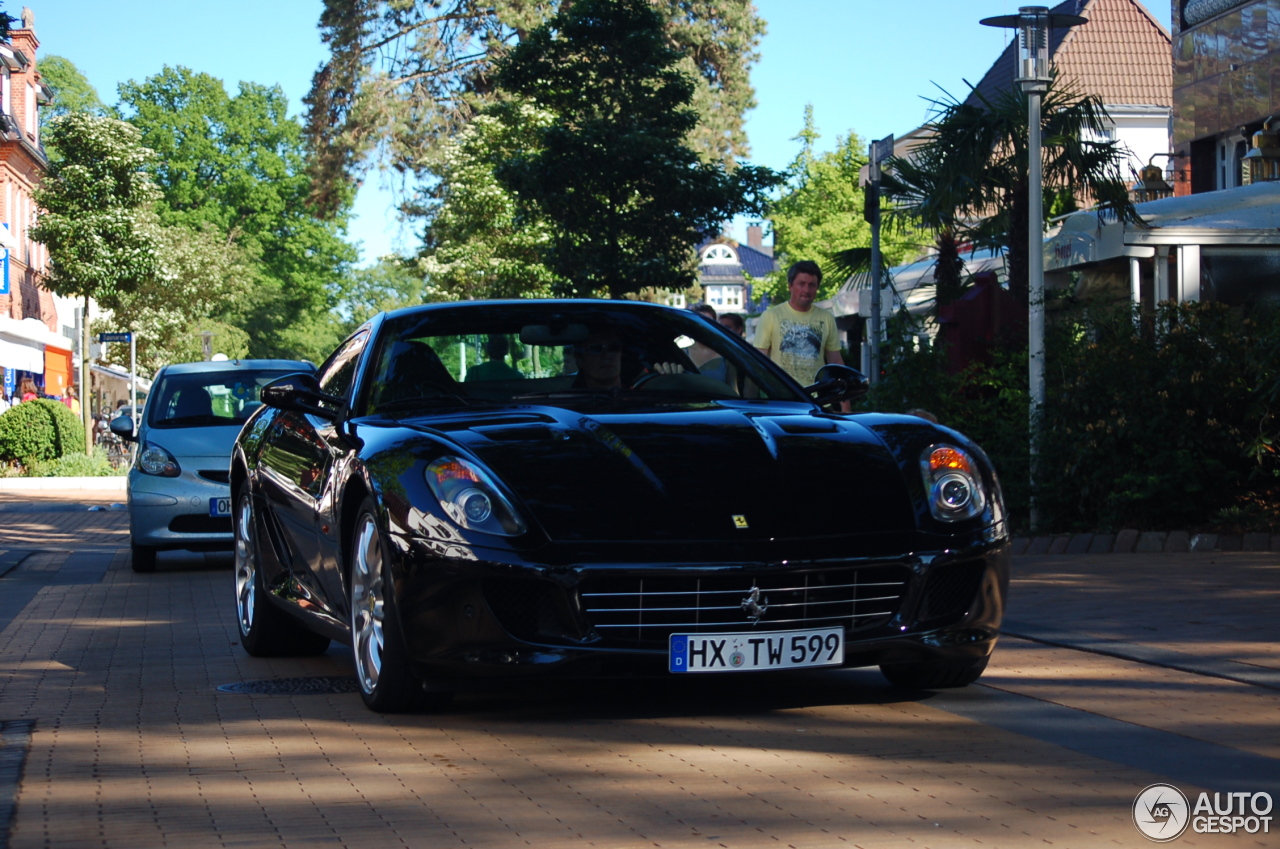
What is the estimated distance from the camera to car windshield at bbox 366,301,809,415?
6.72 meters

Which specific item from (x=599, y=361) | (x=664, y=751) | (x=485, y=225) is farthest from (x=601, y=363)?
(x=485, y=225)

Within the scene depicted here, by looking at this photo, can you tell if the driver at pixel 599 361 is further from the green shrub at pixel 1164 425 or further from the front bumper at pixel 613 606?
the green shrub at pixel 1164 425

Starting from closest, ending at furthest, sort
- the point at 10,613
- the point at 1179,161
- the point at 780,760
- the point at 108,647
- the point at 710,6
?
the point at 780,760
the point at 108,647
the point at 10,613
the point at 1179,161
the point at 710,6

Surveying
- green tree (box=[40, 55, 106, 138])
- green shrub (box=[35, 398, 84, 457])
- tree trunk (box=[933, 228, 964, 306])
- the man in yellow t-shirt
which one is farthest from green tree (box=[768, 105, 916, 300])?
green tree (box=[40, 55, 106, 138])

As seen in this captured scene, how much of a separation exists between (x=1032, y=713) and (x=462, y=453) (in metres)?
2.11

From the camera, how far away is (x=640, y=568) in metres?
5.37

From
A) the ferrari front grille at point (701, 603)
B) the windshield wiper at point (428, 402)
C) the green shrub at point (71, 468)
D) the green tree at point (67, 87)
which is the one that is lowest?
the green shrub at point (71, 468)

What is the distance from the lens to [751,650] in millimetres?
5445

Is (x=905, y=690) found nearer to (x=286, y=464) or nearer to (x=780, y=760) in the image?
(x=780, y=760)

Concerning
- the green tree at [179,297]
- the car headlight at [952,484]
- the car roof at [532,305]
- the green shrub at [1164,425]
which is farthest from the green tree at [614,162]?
the green tree at [179,297]

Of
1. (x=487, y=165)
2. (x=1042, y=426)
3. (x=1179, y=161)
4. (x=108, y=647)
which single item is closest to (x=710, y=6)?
(x=487, y=165)

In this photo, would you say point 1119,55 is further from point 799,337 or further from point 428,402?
point 428,402

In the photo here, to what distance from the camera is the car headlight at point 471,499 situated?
18.0 ft

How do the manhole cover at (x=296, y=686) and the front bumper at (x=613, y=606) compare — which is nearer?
the front bumper at (x=613, y=606)
